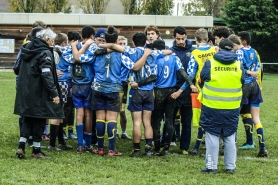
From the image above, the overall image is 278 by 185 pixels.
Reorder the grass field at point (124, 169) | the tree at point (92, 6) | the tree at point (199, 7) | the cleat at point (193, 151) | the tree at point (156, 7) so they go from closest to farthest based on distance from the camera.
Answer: the grass field at point (124, 169)
the cleat at point (193, 151)
the tree at point (92, 6)
the tree at point (156, 7)
the tree at point (199, 7)

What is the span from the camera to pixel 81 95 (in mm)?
8914

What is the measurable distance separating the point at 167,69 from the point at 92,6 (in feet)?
127

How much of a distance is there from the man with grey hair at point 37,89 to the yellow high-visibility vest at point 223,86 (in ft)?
7.40

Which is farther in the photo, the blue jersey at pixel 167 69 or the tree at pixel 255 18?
the tree at pixel 255 18

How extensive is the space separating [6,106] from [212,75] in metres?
9.71

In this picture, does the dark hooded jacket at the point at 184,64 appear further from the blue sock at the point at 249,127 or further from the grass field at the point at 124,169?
the blue sock at the point at 249,127

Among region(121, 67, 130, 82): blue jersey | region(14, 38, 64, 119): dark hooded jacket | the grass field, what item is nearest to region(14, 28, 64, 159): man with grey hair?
region(14, 38, 64, 119): dark hooded jacket

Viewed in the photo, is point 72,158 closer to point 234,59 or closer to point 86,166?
point 86,166

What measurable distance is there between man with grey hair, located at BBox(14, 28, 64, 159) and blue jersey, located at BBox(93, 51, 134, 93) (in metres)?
0.72

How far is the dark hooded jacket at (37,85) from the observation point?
8.02m

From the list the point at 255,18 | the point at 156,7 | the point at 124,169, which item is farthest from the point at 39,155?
the point at 156,7

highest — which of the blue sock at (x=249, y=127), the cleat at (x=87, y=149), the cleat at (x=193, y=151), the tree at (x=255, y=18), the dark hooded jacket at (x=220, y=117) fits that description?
the tree at (x=255, y=18)

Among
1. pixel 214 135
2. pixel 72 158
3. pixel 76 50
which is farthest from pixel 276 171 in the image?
pixel 76 50

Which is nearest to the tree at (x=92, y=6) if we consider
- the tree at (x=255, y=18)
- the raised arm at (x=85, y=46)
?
the tree at (x=255, y=18)
